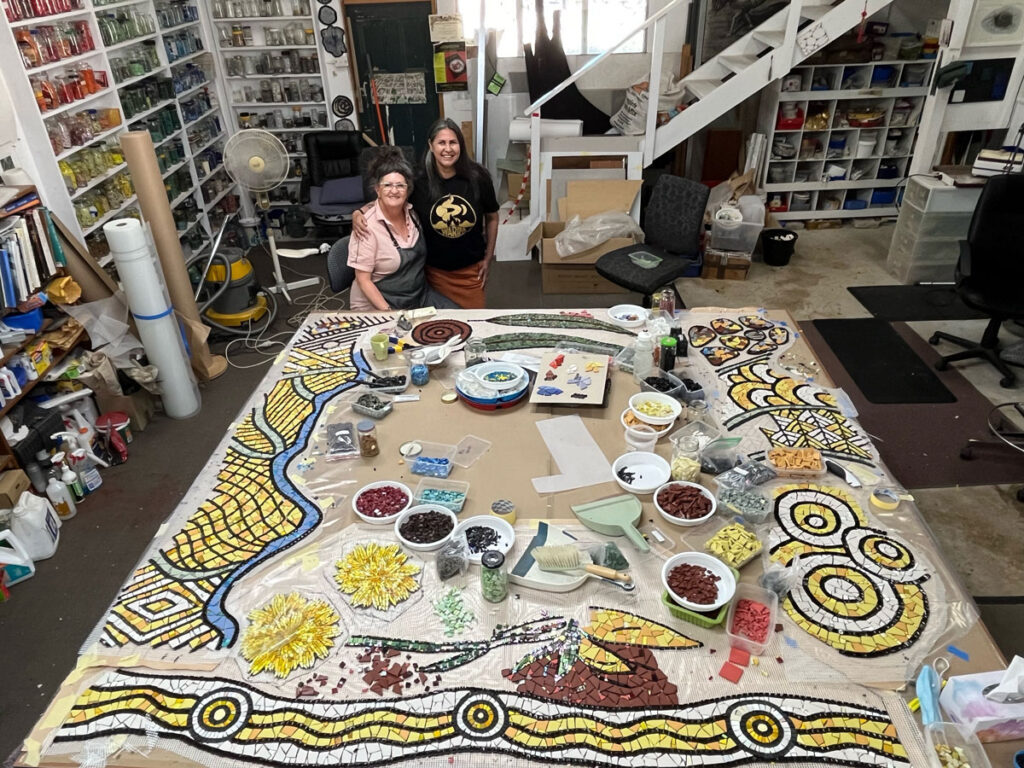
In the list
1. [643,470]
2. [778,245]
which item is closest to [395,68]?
[778,245]

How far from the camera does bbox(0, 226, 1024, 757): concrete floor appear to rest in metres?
2.72

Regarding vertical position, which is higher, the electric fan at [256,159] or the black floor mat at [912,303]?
the electric fan at [256,159]

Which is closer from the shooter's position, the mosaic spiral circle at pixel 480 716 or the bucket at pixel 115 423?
the mosaic spiral circle at pixel 480 716

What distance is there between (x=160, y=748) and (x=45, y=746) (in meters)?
0.27

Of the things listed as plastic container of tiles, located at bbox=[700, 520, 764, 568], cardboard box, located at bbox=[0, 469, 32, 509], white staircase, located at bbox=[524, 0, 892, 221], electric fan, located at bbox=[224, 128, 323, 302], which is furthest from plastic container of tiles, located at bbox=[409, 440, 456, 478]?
white staircase, located at bbox=[524, 0, 892, 221]

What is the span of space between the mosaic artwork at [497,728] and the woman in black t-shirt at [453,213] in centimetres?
234

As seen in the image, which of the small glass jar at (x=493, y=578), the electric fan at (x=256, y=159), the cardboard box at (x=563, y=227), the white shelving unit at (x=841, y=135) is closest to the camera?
the small glass jar at (x=493, y=578)

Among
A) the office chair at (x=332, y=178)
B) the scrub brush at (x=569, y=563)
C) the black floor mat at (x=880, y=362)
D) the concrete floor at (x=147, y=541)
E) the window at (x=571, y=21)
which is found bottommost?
the concrete floor at (x=147, y=541)

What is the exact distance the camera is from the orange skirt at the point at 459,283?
3.78m

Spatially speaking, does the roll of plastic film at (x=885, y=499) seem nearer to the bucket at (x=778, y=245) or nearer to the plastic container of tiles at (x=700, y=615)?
the plastic container of tiles at (x=700, y=615)

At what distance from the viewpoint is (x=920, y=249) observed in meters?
5.28

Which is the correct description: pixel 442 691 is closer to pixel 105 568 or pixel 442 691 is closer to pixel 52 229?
pixel 105 568

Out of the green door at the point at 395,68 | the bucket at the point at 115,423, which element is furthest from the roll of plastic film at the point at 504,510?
the green door at the point at 395,68

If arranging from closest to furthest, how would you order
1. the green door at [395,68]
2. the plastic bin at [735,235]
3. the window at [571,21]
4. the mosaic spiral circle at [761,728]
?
the mosaic spiral circle at [761,728] < the plastic bin at [735,235] < the green door at [395,68] < the window at [571,21]
